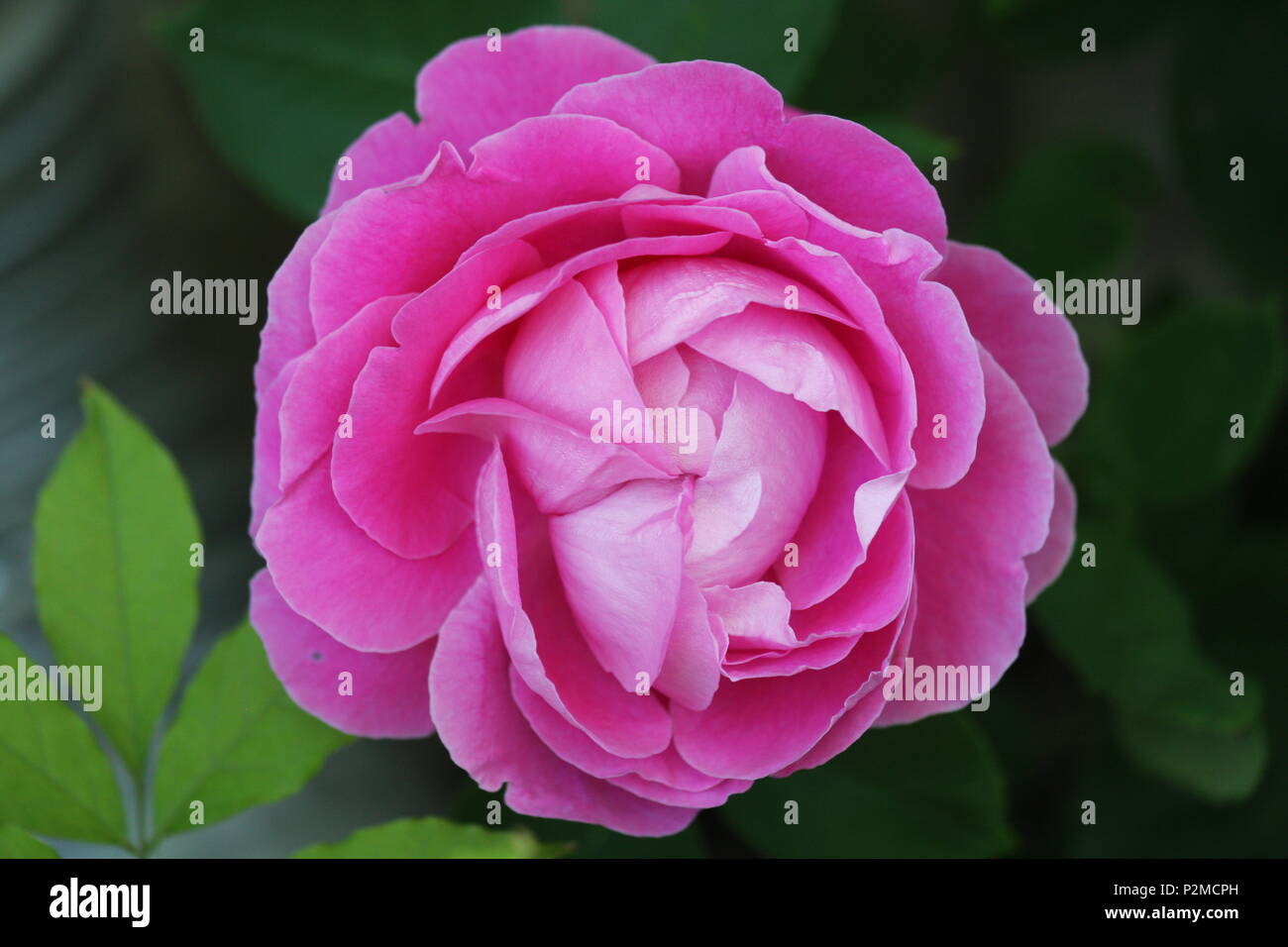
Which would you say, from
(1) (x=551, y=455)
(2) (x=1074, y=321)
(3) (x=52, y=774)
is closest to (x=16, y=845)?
(3) (x=52, y=774)

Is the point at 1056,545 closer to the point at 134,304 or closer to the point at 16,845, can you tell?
the point at 16,845

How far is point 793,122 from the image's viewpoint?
0.41 m

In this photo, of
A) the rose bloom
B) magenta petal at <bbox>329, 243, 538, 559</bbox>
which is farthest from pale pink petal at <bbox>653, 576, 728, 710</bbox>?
magenta petal at <bbox>329, 243, 538, 559</bbox>

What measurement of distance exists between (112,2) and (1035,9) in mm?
649

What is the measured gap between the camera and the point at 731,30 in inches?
23.2

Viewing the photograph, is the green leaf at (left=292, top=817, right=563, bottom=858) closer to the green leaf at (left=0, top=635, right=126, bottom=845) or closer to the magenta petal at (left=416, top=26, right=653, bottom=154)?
the green leaf at (left=0, top=635, right=126, bottom=845)

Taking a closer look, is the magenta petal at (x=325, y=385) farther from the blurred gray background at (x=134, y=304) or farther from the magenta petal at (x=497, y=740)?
the blurred gray background at (x=134, y=304)

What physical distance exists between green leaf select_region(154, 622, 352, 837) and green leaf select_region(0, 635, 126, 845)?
0.08 feet

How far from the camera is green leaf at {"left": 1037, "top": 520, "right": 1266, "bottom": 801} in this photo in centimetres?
60

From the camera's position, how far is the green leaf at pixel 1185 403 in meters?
0.69

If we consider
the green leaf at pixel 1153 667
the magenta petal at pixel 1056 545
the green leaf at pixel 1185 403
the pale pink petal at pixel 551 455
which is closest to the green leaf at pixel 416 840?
the pale pink petal at pixel 551 455

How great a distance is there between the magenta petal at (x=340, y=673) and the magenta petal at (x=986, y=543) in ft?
0.62

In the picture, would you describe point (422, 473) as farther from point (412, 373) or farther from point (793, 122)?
point (793, 122)

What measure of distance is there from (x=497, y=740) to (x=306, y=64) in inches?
16.2
